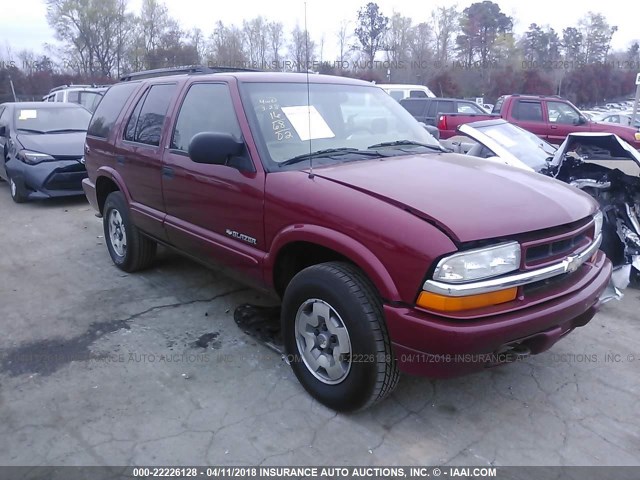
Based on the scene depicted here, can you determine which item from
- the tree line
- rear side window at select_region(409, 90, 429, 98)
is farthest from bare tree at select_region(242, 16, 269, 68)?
rear side window at select_region(409, 90, 429, 98)

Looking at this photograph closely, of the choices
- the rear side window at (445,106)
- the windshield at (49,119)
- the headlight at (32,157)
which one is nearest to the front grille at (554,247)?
the headlight at (32,157)

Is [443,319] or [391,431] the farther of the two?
[391,431]

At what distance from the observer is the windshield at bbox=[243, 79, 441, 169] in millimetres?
3350

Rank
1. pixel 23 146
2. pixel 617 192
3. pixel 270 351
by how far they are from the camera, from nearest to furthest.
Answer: pixel 270 351, pixel 617 192, pixel 23 146

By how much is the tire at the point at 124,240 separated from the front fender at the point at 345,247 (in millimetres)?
2265

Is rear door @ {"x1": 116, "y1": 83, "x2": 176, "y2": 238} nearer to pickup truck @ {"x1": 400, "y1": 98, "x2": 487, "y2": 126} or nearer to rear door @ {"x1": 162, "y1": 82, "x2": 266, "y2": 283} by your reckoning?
rear door @ {"x1": 162, "y1": 82, "x2": 266, "y2": 283}

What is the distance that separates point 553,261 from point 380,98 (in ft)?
7.13

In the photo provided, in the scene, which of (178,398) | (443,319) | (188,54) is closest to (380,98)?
(443,319)

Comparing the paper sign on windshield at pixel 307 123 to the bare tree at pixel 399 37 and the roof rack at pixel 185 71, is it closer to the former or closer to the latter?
the roof rack at pixel 185 71

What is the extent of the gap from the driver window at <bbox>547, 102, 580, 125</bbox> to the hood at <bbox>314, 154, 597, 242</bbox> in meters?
10.7

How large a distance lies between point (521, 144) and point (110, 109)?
4473 mm

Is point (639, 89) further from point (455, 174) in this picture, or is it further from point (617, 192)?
point (455, 174)

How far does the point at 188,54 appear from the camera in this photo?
1619 inches

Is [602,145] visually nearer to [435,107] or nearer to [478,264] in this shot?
[478,264]
